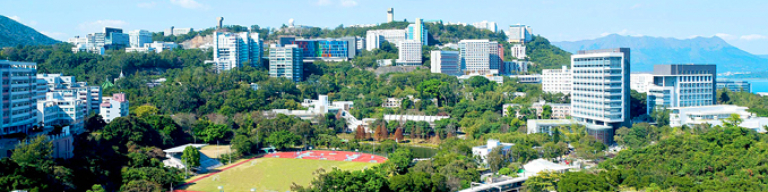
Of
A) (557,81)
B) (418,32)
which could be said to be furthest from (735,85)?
(418,32)

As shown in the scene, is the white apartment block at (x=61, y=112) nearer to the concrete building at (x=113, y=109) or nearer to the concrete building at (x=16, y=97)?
the concrete building at (x=16, y=97)

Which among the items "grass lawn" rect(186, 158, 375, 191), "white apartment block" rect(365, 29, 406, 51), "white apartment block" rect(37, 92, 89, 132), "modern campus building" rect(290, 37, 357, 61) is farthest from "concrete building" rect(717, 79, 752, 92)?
"white apartment block" rect(37, 92, 89, 132)

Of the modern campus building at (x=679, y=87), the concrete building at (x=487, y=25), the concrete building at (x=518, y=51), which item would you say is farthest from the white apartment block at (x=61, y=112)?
the concrete building at (x=487, y=25)

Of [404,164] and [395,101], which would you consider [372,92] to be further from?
[404,164]

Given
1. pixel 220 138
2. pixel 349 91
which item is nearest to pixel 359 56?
pixel 349 91

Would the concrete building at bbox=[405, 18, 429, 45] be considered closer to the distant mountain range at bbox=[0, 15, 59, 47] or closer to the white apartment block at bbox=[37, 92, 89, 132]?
the distant mountain range at bbox=[0, 15, 59, 47]

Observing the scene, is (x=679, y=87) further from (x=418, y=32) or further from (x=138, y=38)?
(x=138, y=38)

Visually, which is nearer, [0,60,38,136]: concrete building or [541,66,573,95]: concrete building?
[0,60,38,136]: concrete building
